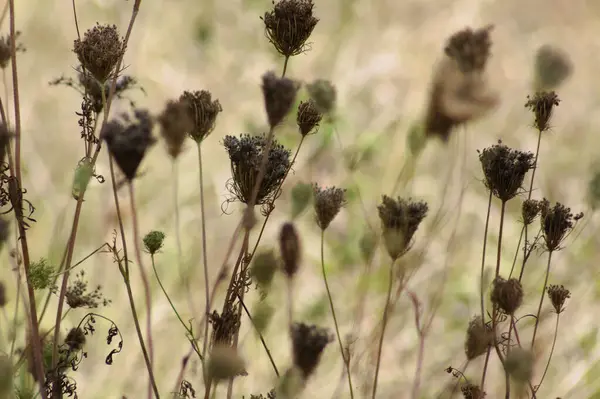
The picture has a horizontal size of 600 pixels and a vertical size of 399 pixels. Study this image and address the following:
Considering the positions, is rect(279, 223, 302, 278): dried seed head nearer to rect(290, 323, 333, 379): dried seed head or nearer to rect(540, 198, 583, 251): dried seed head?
rect(290, 323, 333, 379): dried seed head

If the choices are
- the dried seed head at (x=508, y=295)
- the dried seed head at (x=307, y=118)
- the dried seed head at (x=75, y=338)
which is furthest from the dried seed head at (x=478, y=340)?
the dried seed head at (x=75, y=338)

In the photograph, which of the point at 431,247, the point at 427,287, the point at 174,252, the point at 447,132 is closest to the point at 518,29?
the point at 431,247

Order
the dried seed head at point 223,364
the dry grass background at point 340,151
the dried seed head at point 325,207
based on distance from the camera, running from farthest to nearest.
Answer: the dry grass background at point 340,151 < the dried seed head at point 325,207 < the dried seed head at point 223,364

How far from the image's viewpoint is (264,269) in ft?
2.18

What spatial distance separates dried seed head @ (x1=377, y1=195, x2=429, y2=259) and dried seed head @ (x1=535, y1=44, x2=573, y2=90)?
22cm

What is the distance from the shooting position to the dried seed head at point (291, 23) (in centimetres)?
67

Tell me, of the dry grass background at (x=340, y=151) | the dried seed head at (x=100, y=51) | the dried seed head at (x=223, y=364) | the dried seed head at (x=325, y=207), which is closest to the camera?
the dried seed head at (x=223, y=364)

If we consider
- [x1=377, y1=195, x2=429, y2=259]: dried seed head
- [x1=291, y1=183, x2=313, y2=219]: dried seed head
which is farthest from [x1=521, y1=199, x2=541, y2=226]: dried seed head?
[x1=291, y1=183, x2=313, y2=219]: dried seed head

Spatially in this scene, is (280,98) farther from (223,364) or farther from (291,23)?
(223,364)

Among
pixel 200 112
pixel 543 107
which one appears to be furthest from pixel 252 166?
pixel 543 107

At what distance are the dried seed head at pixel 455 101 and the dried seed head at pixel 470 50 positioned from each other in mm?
11

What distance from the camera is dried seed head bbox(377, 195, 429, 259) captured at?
24.9 inches

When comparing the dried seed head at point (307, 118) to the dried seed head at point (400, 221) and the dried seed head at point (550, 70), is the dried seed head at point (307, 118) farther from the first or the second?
the dried seed head at point (550, 70)

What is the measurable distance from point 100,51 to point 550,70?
0.48m
